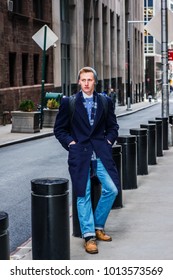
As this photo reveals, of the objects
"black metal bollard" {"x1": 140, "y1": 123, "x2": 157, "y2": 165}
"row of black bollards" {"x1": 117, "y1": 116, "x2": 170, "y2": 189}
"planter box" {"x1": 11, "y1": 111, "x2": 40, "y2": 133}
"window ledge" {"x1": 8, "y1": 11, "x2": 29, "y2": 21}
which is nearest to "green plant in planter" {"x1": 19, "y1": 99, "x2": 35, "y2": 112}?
"planter box" {"x1": 11, "y1": 111, "x2": 40, "y2": 133}

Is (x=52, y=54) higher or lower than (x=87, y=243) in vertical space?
higher

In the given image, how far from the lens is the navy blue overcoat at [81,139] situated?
22.5 ft

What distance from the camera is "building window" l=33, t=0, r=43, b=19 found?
137ft

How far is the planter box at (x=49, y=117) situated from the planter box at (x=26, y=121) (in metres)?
3.13

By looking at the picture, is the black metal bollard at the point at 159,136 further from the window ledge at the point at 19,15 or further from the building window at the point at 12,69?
the building window at the point at 12,69

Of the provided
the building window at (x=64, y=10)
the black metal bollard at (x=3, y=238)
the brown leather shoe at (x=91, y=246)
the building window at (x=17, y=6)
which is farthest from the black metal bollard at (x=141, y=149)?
the building window at (x=64, y=10)

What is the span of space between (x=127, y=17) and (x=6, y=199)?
2977 inches

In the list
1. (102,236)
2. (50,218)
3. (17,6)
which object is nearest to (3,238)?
(50,218)

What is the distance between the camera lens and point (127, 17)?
84.5m

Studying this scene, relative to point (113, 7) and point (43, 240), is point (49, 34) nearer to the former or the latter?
point (43, 240)

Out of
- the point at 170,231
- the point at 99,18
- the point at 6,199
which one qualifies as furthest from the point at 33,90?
the point at 170,231

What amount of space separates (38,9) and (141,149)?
3137cm

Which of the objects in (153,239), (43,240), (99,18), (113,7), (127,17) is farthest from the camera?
(127,17)

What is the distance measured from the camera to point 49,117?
30344 mm
